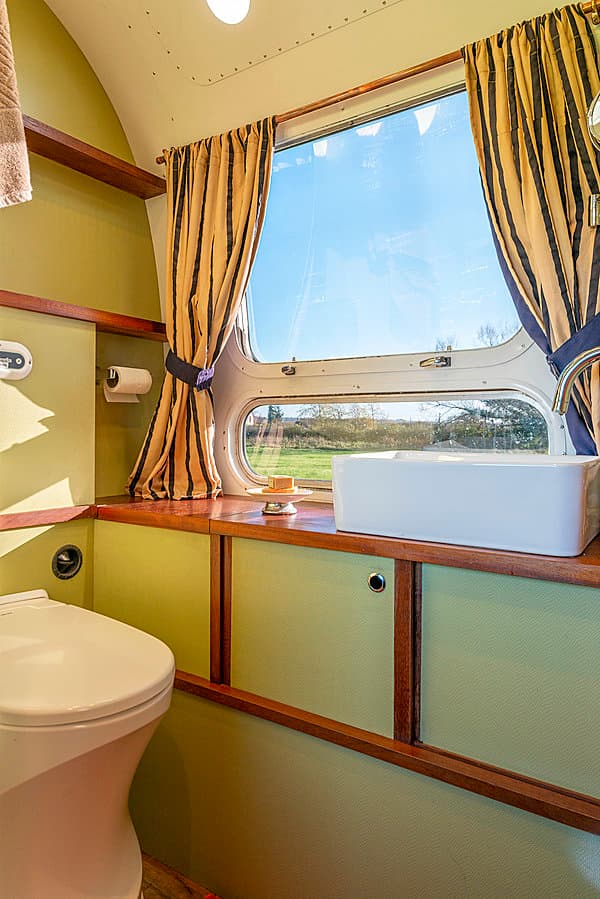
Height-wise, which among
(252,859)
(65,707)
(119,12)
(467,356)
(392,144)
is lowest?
(252,859)

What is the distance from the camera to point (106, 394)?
6.83 ft

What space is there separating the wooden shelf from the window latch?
118 centimetres

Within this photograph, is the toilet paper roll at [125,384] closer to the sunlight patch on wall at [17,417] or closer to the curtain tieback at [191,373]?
the curtain tieback at [191,373]

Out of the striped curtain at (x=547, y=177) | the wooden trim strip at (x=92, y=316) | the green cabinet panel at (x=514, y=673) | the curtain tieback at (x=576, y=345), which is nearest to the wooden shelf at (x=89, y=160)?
the wooden trim strip at (x=92, y=316)

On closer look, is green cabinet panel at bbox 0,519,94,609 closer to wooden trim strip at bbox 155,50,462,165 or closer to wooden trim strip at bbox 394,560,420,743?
wooden trim strip at bbox 394,560,420,743

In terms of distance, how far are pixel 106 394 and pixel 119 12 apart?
1225 mm

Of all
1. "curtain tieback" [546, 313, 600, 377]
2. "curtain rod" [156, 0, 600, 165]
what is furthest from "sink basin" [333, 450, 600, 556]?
"curtain rod" [156, 0, 600, 165]

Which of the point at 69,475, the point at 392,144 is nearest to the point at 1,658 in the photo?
the point at 69,475

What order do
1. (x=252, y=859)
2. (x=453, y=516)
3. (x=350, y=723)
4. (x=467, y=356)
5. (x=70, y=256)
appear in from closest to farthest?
1. (x=453, y=516)
2. (x=350, y=723)
3. (x=252, y=859)
4. (x=467, y=356)
5. (x=70, y=256)

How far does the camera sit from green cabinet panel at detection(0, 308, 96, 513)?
1686 mm

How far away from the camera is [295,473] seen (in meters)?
2.05

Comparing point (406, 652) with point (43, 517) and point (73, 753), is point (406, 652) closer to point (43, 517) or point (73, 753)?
point (73, 753)

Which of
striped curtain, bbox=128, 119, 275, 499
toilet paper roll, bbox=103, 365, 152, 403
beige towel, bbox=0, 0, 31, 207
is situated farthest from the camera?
toilet paper roll, bbox=103, 365, 152, 403

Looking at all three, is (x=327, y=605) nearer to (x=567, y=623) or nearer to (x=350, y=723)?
(x=350, y=723)
